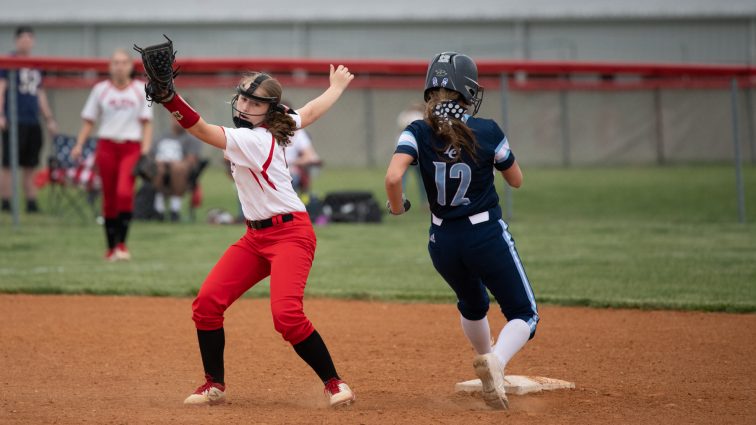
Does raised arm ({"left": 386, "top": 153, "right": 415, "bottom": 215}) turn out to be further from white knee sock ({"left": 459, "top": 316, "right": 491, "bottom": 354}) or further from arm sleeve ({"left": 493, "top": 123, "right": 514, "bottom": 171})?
white knee sock ({"left": 459, "top": 316, "right": 491, "bottom": 354})

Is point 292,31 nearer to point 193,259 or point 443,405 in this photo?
point 193,259

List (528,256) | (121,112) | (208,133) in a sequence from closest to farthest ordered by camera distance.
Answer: (208,133) → (121,112) → (528,256)

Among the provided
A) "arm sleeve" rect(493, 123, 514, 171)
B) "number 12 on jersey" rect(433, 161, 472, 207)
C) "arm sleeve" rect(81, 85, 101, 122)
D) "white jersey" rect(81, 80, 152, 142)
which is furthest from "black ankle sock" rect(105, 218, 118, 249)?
"arm sleeve" rect(493, 123, 514, 171)

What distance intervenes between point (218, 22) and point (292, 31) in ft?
6.94

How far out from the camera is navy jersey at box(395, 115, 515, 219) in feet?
17.7

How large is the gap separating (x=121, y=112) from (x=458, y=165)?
6459 mm

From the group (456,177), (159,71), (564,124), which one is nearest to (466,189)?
(456,177)

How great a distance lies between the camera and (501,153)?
5438 millimetres

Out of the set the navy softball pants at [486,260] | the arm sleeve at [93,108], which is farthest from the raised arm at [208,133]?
the arm sleeve at [93,108]

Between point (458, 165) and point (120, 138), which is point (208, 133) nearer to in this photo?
point (458, 165)

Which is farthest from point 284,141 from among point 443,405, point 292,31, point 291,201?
point 292,31

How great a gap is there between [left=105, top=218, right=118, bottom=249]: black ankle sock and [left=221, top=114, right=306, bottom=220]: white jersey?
5.75m

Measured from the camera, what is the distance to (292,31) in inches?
1192

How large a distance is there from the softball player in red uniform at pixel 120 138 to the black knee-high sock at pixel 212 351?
550 cm
